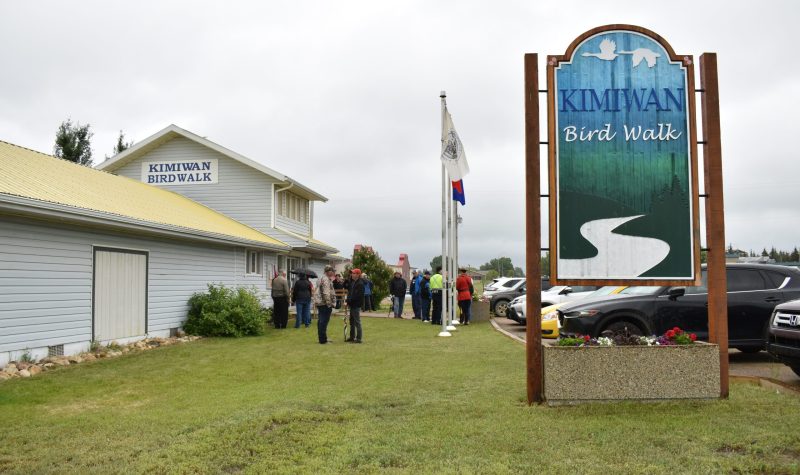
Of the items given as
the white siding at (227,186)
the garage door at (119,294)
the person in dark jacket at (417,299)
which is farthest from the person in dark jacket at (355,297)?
the white siding at (227,186)

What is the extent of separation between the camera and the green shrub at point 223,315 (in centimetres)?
1655

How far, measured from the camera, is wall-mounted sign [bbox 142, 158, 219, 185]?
81.9 ft

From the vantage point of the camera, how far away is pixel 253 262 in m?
22.5

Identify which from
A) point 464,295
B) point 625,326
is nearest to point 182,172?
point 464,295

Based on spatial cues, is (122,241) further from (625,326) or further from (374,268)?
(374,268)

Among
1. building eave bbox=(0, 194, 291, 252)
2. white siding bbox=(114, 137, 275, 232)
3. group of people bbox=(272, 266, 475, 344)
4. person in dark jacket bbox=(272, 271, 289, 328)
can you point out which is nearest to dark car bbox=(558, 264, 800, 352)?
group of people bbox=(272, 266, 475, 344)

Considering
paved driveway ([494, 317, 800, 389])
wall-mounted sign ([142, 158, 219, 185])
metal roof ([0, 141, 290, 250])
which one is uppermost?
wall-mounted sign ([142, 158, 219, 185])

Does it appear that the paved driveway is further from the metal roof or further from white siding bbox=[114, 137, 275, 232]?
white siding bbox=[114, 137, 275, 232]

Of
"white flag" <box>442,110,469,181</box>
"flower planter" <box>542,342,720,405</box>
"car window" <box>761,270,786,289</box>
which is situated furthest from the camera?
"white flag" <box>442,110,469,181</box>

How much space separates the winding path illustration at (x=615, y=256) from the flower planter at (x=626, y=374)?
836 mm

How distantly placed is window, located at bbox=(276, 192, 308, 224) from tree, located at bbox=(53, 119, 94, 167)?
18.1 meters

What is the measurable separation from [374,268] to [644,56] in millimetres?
23344

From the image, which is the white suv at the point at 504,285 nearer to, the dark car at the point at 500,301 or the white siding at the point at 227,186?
the dark car at the point at 500,301

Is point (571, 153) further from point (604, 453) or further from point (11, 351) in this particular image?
point (11, 351)
